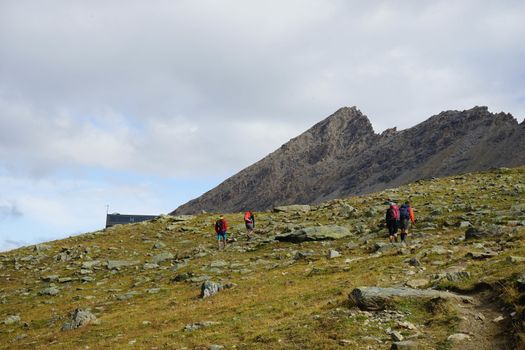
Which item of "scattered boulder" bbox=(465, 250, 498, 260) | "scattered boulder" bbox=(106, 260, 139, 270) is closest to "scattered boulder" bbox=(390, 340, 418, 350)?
"scattered boulder" bbox=(465, 250, 498, 260)

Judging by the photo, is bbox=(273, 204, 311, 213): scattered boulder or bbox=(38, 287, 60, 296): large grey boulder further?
bbox=(273, 204, 311, 213): scattered boulder

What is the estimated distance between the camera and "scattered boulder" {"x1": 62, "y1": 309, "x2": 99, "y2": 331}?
2053cm

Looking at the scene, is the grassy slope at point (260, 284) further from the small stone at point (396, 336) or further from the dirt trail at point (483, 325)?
the dirt trail at point (483, 325)

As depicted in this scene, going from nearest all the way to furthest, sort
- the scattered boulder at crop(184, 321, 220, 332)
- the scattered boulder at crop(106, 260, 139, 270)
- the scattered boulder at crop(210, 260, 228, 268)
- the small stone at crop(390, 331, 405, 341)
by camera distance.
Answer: the small stone at crop(390, 331, 405, 341)
the scattered boulder at crop(184, 321, 220, 332)
the scattered boulder at crop(210, 260, 228, 268)
the scattered boulder at crop(106, 260, 139, 270)

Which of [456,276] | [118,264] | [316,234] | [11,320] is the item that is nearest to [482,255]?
[456,276]

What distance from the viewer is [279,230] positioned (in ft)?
136

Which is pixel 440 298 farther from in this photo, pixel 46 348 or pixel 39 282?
pixel 39 282

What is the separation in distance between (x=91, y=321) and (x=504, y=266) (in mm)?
17571

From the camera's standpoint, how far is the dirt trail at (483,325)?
35.8 feet

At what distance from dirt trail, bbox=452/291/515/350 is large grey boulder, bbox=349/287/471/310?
0.56 meters

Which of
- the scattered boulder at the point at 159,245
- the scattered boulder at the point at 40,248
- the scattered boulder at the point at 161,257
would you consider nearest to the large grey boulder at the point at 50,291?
the scattered boulder at the point at 161,257

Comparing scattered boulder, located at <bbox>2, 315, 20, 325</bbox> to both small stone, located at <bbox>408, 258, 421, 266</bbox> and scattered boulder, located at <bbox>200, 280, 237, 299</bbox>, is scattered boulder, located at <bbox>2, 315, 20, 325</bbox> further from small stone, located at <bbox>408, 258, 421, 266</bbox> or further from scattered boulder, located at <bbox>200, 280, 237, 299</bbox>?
small stone, located at <bbox>408, 258, 421, 266</bbox>

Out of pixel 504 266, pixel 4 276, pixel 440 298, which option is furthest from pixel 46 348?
pixel 4 276

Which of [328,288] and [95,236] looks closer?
[328,288]
